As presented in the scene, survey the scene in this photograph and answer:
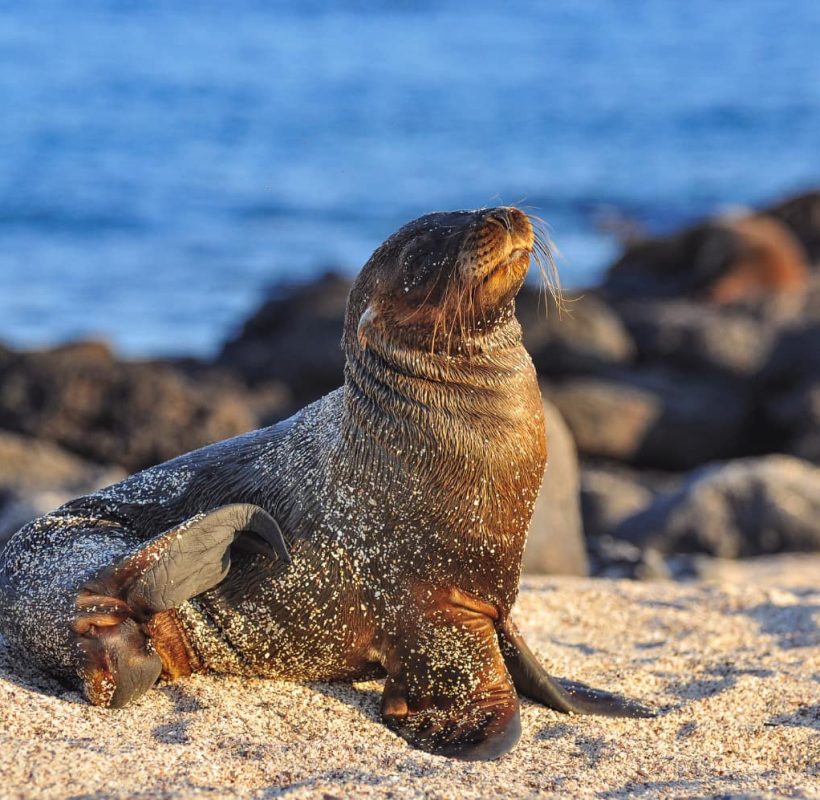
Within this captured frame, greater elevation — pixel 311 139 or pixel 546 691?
pixel 311 139

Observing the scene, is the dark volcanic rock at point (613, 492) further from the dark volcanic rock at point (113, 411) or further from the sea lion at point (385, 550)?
the sea lion at point (385, 550)

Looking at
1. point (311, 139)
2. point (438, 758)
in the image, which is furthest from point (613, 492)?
point (311, 139)

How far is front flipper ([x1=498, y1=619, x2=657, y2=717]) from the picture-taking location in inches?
203

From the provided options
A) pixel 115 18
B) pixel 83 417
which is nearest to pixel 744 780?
pixel 83 417

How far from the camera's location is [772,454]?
548 inches

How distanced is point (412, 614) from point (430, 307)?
3.61ft

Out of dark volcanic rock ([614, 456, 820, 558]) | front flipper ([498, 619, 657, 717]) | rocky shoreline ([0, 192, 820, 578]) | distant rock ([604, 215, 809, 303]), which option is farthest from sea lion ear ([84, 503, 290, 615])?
distant rock ([604, 215, 809, 303])

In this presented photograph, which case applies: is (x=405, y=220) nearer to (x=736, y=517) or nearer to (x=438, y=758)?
(x=736, y=517)

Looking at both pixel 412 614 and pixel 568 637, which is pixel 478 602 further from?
pixel 568 637

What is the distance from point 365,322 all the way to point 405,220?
2435 centimetres

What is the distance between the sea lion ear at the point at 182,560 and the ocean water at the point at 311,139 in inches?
521

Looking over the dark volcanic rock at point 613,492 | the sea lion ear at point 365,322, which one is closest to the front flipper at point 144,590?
the sea lion ear at point 365,322

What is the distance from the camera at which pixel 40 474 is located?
10453mm

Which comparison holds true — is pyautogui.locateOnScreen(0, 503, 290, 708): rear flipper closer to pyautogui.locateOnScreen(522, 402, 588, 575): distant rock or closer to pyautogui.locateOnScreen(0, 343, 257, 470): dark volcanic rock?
pyautogui.locateOnScreen(522, 402, 588, 575): distant rock
